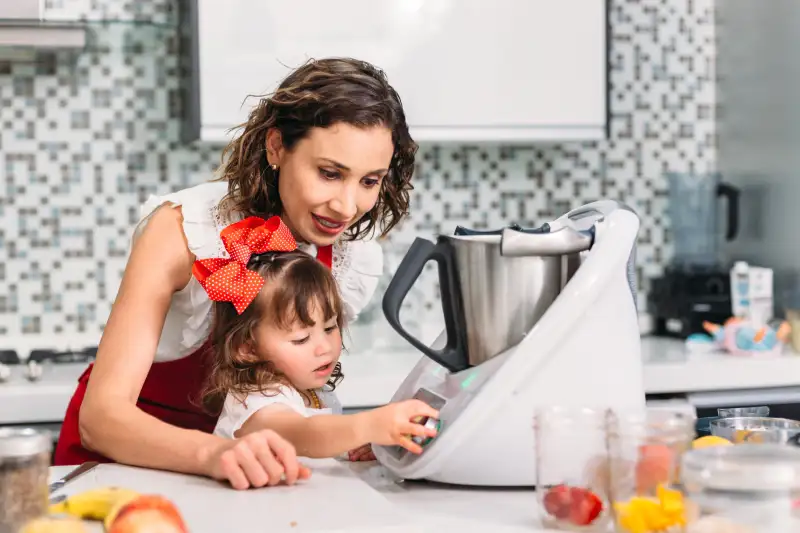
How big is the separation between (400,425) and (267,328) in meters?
0.33

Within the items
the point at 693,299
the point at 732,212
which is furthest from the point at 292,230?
the point at 732,212

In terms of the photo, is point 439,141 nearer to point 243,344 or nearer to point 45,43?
point 45,43

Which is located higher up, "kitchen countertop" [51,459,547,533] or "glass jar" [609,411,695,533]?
"glass jar" [609,411,695,533]

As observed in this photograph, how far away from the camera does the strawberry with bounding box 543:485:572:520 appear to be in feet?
2.86

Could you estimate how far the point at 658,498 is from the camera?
2.75 feet

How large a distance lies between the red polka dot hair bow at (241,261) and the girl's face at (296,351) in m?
0.05

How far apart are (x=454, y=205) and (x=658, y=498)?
7.08ft

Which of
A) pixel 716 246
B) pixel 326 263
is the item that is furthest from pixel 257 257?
pixel 716 246

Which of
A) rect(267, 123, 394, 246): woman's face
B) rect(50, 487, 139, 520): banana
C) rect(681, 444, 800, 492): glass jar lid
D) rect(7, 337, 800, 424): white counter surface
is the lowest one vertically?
rect(7, 337, 800, 424): white counter surface

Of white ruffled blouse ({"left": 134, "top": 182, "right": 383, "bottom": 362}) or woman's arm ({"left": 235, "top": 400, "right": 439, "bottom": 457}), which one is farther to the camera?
white ruffled blouse ({"left": 134, "top": 182, "right": 383, "bottom": 362})

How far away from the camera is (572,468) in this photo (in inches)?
34.7

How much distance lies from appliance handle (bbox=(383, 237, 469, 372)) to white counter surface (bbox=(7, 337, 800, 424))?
1.21 m

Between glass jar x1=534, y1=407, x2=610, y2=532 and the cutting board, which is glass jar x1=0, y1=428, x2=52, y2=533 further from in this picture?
glass jar x1=534, y1=407, x2=610, y2=532

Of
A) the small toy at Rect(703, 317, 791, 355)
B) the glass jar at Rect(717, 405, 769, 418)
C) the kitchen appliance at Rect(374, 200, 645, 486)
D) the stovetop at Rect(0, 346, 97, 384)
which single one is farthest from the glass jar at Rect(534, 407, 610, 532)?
the small toy at Rect(703, 317, 791, 355)
